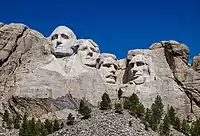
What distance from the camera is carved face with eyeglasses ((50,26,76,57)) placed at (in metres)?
46.5

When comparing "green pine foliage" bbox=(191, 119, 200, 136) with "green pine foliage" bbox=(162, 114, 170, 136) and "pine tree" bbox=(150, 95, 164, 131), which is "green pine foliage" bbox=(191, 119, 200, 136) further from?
"pine tree" bbox=(150, 95, 164, 131)

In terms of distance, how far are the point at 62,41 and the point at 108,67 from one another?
16.1 ft

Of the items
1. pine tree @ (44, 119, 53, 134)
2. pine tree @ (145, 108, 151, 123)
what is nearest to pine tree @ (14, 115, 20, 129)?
pine tree @ (44, 119, 53, 134)

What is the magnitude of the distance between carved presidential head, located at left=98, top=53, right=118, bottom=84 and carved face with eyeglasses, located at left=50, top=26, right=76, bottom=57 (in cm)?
309

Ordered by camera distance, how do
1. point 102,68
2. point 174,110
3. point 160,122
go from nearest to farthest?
point 160,122
point 174,110
point 102,68

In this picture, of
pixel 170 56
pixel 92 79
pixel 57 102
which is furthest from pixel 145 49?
pixel 57 102

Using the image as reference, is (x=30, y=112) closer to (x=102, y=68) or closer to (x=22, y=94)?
(x=22, y=94)

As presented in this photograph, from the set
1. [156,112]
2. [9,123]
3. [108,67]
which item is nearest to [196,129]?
[156,112]

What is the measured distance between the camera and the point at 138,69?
47625mm

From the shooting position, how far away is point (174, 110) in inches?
1783

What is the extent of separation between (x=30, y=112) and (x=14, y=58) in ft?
16.7

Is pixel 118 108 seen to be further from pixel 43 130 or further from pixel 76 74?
pixel 76 74

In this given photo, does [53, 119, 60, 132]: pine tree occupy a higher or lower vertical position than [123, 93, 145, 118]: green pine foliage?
lower

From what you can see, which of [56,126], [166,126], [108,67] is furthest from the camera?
[108,67]
